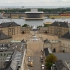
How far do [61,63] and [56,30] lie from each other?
17982 millimetres

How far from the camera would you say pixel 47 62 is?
20438 millimetres

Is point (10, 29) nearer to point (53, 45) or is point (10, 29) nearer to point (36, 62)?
point (53, 45)

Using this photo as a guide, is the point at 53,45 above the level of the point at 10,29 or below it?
below

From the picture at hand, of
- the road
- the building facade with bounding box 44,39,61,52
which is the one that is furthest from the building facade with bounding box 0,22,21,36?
the road

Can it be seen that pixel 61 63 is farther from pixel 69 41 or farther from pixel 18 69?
pixel 69 41

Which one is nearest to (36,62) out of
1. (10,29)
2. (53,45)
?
(53,45)

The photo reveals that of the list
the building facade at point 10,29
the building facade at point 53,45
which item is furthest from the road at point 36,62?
the building facade at point 10,29

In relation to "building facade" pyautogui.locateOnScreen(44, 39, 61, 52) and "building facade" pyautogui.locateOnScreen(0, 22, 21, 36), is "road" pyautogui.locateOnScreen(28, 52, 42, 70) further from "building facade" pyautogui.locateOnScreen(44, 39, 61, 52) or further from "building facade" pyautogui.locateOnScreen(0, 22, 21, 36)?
"building facade" pyautogui.locateOnScreen(0, 22, 21, 36)

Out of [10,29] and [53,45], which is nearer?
[53,45]

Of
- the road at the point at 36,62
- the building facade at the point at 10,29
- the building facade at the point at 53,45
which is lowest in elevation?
the road at the point at 36,62

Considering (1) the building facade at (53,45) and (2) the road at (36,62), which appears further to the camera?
(1) the building facade at (53,45)

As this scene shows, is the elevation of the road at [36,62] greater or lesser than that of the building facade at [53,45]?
lesser

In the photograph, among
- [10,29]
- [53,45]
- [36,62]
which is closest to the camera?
[36,62]

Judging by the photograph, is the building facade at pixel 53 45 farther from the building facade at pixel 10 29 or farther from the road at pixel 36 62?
the building facade at pixel 10 29
